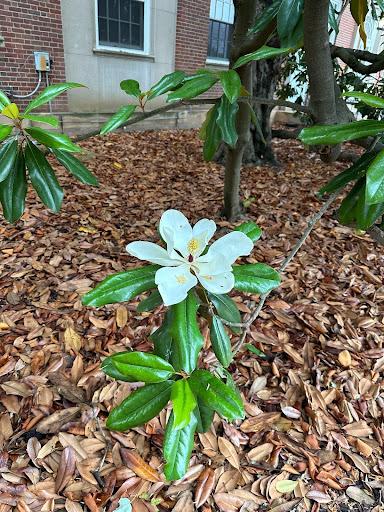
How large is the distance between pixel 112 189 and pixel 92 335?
1690 mm

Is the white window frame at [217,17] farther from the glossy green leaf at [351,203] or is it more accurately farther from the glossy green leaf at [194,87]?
the glossy green leaf at [351,203]

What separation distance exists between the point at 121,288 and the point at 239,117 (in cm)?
172

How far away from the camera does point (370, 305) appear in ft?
6.33

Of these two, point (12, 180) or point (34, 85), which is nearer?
point (12, 180)

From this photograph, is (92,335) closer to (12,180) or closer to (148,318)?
(148,318)

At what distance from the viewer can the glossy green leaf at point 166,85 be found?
111 cm

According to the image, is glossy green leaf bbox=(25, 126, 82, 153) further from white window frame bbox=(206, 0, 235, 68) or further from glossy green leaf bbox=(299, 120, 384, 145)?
white window frame bbox=(206, 0, 235, 68)

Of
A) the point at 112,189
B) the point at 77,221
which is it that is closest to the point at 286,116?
the point at 112,189

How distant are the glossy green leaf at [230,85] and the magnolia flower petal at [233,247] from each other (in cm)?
50

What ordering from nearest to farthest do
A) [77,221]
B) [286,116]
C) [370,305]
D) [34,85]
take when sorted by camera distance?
[370,305]
[77,221]
[34,85]
[286,116]

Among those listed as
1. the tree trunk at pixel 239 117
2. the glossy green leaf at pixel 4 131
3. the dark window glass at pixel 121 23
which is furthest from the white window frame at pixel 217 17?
the glossy green leaf at pixel 4 131

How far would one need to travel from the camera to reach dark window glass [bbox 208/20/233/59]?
7.13 metres

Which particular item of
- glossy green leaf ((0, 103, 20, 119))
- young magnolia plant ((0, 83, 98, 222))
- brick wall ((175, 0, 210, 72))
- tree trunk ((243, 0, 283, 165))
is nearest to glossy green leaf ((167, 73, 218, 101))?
young magnolia plant ((0, 83, 98, 222))

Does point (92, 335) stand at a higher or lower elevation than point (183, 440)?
lower
